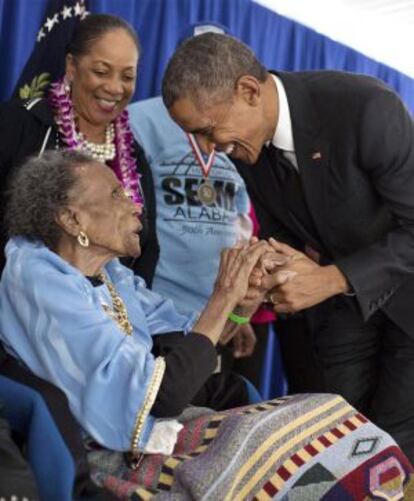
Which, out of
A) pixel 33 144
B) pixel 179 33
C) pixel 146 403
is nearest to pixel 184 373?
pixel 146 403

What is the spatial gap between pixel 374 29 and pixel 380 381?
3.77 m

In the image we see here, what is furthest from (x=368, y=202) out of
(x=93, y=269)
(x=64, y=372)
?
(x=64, y=372)

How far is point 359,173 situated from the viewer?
5.95 ft

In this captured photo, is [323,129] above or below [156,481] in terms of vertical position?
above

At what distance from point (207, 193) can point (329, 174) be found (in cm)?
71

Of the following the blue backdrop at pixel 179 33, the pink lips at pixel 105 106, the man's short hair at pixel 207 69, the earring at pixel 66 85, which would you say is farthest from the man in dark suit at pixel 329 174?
the blue backdrop at pixel 179 33

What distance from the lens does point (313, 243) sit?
2.03 meters

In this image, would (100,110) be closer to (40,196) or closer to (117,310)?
(40,196)

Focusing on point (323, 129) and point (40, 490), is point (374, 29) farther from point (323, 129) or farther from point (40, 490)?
point (40, 490)

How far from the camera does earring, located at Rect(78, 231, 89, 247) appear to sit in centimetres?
171

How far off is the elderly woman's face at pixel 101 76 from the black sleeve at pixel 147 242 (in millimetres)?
231

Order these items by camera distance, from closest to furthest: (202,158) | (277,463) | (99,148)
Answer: (277,463)
(99,148)
(202,158)

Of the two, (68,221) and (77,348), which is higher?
(68,221)

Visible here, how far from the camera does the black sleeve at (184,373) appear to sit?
59.4 inches
